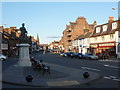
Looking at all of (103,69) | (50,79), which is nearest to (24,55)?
(103,69)

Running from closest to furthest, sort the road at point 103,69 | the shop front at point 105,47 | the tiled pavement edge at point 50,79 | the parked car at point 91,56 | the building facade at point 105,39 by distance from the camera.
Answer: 1. the tiled pavement edge at point 50,79
2. the road at point 103,69
3. the parked car at point 91,56
4. the building facade at point 105,39
5. the shop front at point 105,47

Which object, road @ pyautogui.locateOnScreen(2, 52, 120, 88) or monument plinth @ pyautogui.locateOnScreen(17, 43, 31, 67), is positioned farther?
monument plinth @ pyautogui.locateOnScreen(17, 43, 31, 67)

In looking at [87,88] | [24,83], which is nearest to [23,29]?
[24,83]

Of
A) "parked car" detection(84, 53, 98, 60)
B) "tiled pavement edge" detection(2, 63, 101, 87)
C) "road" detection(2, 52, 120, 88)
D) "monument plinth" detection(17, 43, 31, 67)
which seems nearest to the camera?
"tiled pavement edge" detection(2, 63, 101, 87)

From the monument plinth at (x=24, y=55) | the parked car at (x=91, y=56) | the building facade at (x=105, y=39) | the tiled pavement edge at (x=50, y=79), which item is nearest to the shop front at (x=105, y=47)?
the building facade at (x=105, y=39)

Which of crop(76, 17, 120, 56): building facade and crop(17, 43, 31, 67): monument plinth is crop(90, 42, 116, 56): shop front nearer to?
crop(76, 17, 120, 56): building facade

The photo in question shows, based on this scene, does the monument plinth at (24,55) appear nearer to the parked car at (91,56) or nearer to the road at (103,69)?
the road at (103,69)

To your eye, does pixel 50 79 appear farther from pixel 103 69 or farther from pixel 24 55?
pixel 24 55

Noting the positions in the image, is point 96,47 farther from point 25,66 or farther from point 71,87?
point 71,87

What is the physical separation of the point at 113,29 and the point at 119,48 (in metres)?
6.70

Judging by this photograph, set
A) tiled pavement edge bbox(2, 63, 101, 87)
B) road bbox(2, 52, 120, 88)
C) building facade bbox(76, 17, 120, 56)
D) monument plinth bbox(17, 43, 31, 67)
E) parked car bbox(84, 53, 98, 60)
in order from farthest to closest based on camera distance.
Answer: building facade bbox(76, 17, 120, 56), parked car bbox(84, 53, 98, 60), monument plinth bbox(17, 43, 31, 67), road bbox(2, 52, 120, 88), tiled pavement edge bbox(2, 63, 101, 87)

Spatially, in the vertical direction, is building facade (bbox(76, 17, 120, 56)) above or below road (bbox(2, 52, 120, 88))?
above

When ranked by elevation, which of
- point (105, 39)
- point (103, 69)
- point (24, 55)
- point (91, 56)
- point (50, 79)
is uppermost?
point (105, 39)

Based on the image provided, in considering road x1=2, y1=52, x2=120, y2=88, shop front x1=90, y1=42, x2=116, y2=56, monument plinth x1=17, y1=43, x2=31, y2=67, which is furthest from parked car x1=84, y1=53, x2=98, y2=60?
monument plinth x1=17, y1=43, x2=31, y2=67
